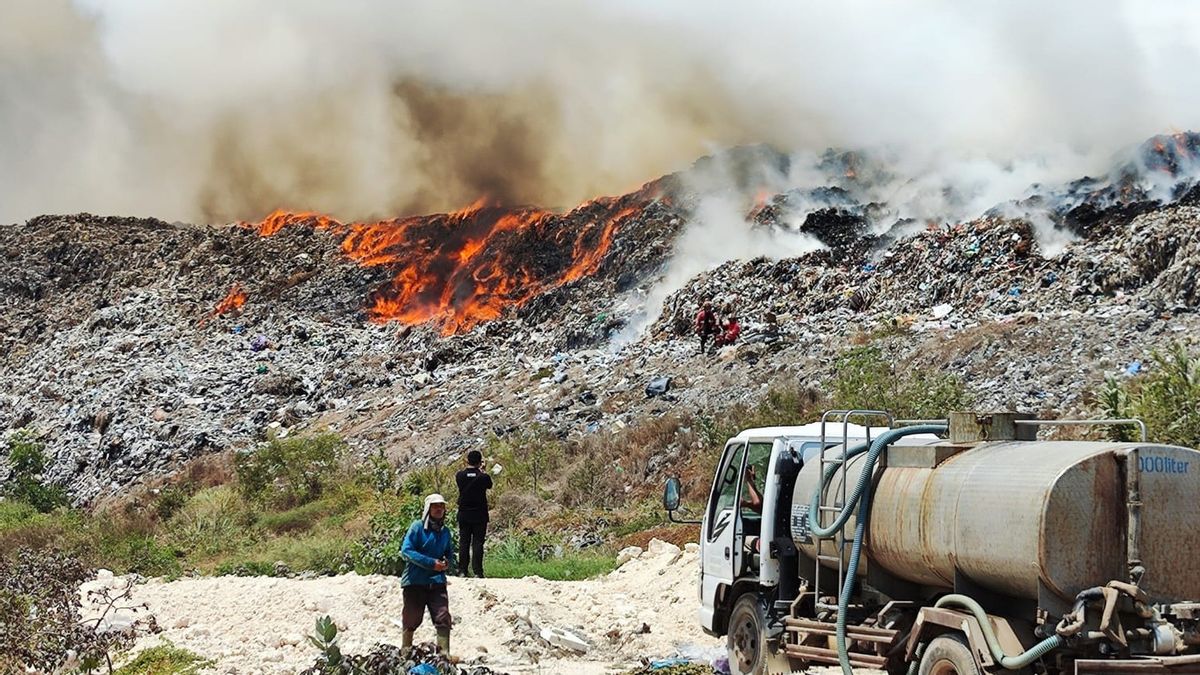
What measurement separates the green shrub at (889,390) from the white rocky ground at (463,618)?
6.05 m

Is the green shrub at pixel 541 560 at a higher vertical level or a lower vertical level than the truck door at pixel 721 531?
lower

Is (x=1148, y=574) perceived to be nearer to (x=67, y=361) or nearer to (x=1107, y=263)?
(x=1107, y=263)

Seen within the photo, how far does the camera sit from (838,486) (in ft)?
24.0

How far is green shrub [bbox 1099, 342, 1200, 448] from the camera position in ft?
39.7

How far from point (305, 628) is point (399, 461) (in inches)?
546

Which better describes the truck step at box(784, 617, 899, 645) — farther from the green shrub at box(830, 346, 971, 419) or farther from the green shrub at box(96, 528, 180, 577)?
the green shrub at box(830, 346, 971, 419)

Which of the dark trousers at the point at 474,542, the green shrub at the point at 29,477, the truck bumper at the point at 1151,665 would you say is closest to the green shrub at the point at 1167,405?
the dark trousers at the point at 474,542

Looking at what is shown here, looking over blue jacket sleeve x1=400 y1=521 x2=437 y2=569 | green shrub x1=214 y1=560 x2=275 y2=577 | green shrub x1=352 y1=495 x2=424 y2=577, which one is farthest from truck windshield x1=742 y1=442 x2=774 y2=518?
green shrub x1=214 y1=560 x2=275 y2=577

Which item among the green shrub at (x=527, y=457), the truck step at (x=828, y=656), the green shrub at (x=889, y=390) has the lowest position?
the truck step at (x=828, y=656)

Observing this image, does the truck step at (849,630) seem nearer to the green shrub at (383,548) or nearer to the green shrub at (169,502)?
the green shrub at (383,548)

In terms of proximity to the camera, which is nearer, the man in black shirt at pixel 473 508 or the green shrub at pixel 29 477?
the man in black shirt at pixel 473 508

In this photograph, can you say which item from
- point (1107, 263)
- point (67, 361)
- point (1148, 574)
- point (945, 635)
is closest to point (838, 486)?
point (945, 635)

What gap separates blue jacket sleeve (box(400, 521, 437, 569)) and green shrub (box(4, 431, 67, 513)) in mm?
19540

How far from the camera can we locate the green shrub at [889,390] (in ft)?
56.3
